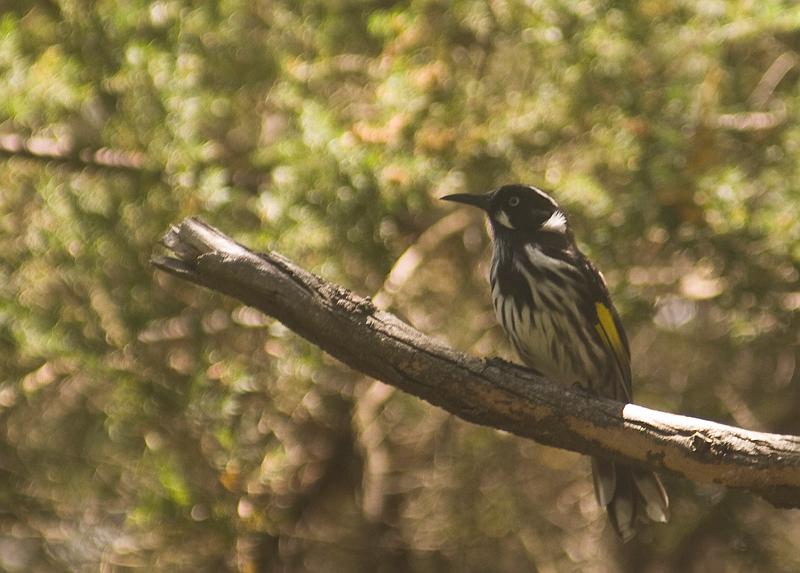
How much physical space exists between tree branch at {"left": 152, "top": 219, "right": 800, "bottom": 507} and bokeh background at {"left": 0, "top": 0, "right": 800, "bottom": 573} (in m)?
1.21

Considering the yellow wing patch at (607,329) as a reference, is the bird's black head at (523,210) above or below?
above

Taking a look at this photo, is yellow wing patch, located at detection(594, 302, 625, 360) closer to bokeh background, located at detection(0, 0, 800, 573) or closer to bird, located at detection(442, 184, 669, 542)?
bird, located at detection(442, 184, 669, 542)

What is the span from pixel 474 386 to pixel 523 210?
1396 mm

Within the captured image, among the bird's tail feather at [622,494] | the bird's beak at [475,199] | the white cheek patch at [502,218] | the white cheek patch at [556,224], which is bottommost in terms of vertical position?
the bird's tail feather at [622,494]

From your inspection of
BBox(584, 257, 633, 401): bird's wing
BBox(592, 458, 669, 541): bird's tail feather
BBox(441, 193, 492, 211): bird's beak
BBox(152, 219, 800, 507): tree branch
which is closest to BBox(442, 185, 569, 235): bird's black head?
BBox(441, 193, 492, 211): bird's beak

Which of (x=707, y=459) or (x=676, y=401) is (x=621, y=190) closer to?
(x=676, y=401)

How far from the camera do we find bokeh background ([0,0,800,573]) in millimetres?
4477

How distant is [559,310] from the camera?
14.1ft

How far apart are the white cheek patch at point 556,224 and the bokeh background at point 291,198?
0.30 ft

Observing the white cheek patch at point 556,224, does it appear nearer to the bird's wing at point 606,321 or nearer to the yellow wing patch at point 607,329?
the bird's wing at point 606,321

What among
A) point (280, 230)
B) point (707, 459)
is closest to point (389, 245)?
point (280, 230)

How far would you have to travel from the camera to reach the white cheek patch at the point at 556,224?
4508 mm

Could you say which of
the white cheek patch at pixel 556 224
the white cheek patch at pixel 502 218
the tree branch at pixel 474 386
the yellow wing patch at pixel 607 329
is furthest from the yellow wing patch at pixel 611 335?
the tree branch at pixel 474 386

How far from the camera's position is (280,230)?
4422 mm
